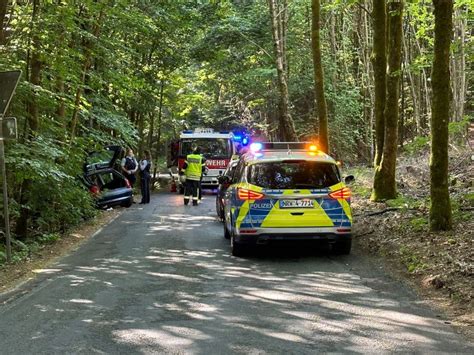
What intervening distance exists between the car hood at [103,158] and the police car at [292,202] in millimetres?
9168

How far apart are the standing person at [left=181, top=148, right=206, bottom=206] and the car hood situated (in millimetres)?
2431

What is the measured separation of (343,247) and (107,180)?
11710 mm

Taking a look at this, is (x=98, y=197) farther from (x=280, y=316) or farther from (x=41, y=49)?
(x=280, y=316)

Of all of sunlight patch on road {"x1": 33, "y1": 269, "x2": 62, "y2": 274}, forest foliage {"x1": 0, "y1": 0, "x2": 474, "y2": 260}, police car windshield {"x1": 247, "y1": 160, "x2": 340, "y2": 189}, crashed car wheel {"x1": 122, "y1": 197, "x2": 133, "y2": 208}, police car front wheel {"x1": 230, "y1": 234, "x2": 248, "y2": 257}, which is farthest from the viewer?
crashed car wheel {"x1": 122, "y1": 197, "x2": 133, "y2": 208}

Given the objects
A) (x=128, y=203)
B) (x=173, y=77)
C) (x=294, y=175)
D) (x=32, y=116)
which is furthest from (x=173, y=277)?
(x=173, y=77)

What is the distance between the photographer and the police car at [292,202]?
367 inches

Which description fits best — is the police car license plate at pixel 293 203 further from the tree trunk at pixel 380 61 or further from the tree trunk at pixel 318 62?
the tree trunk at pixel 318 62

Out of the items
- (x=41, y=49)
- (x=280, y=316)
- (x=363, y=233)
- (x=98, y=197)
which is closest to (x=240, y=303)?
(x=280, y=316)

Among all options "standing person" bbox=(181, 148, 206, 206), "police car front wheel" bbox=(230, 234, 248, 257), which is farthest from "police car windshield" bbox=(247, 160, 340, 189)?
"standing person" bbox=(181, 148, 206, 206)

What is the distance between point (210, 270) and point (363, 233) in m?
3.87

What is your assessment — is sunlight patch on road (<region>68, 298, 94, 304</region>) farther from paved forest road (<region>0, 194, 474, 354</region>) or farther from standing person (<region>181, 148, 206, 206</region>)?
standing person (<region>181, 148, 206, 206</region>)

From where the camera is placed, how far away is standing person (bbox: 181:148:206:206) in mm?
19422

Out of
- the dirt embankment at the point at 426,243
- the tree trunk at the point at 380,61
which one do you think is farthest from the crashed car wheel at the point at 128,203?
the tree trunk at the point at 380,61

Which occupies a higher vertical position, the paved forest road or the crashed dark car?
the crashed dark car
